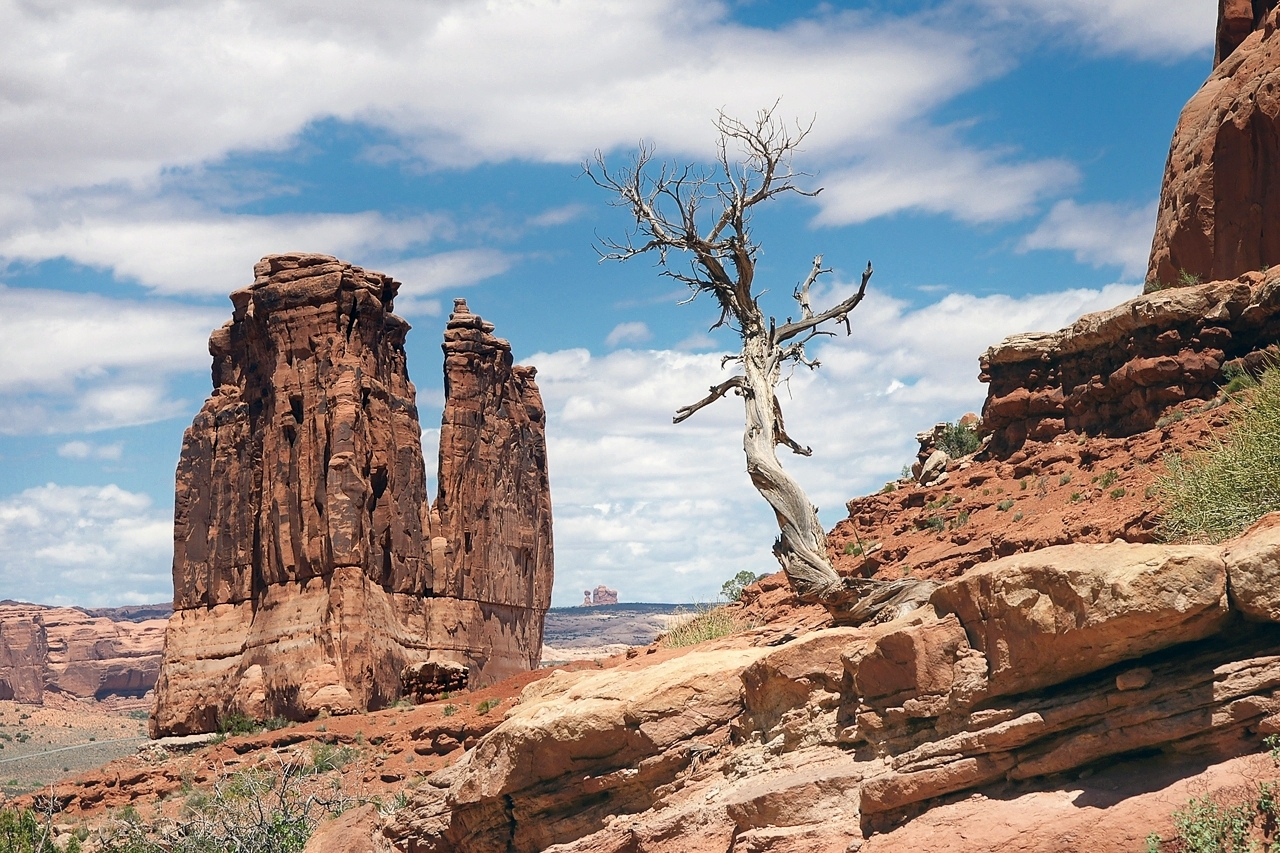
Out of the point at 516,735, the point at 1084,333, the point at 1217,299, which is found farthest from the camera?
the point at 1084,333

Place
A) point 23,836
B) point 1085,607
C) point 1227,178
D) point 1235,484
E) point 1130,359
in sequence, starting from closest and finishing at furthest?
1. point 1085,607
2. point 1235,484
3. point 1130,359
4. point 23,836
5. point 1227,178

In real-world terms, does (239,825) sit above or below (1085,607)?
below

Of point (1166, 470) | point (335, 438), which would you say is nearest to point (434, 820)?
point (1166, 470)

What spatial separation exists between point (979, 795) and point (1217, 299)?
40.0ft

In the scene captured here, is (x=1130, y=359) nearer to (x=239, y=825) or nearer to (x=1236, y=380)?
(x=1236, y=380)

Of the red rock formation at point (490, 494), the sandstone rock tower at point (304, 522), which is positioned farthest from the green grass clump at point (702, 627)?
the red rock formation at point (490, 494)

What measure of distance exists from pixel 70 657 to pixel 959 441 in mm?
113747

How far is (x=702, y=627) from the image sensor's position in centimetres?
1905

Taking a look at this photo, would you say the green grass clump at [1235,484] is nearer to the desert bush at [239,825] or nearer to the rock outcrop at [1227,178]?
the rock outcrop at [1227,178]

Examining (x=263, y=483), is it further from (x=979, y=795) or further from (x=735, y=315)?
(x=979, y=795)

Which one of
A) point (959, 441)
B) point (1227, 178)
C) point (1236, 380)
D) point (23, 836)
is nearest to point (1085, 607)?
point (1236, 380)

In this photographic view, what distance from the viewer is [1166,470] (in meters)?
16.4

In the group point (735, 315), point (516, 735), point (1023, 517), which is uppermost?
point (735, 315)

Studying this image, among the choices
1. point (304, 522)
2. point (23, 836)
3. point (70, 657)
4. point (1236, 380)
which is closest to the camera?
point (1236, 380)
